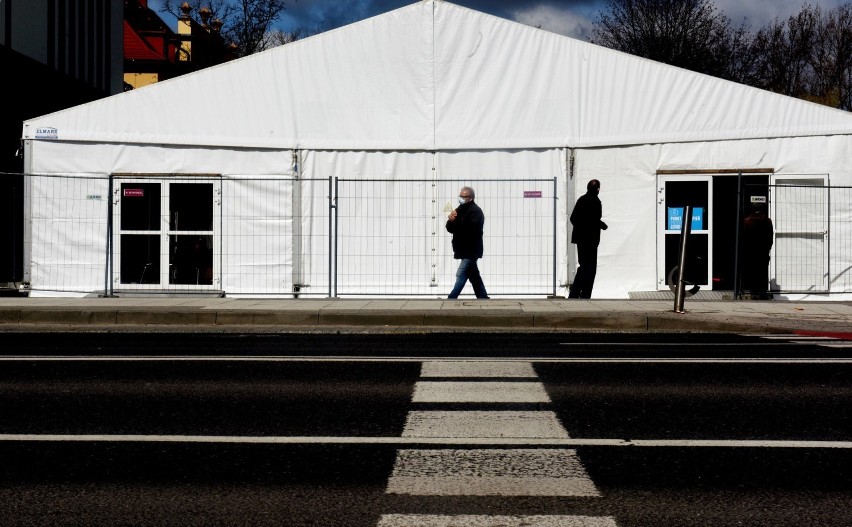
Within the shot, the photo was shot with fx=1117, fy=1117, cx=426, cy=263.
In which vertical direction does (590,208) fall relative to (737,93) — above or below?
below

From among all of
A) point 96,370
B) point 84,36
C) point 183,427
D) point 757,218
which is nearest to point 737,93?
point 757,218

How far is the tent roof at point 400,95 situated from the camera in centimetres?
1983

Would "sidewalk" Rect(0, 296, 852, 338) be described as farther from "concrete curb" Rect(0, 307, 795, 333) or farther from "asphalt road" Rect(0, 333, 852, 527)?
"asphalt road" Rect(0, 333, 852, 527)

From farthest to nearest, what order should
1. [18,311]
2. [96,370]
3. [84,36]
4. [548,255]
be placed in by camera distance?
1. [84,36]
2. [548,255]
3. [18,311]
4. [96,370]

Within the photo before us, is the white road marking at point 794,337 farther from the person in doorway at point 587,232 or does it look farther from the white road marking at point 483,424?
the white road marking at point 483,424

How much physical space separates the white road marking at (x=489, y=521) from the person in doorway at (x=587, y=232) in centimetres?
1330

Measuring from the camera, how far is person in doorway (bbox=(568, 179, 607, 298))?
1758cm

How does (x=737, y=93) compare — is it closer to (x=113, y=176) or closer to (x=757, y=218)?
(x=757, y=218)

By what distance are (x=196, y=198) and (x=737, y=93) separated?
9631 mm

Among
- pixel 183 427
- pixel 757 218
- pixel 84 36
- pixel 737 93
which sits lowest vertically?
pixel 183 427

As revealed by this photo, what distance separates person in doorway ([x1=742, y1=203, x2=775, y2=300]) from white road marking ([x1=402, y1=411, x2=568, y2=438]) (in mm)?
11937

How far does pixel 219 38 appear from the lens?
50.8 metres

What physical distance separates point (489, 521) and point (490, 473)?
0.87m

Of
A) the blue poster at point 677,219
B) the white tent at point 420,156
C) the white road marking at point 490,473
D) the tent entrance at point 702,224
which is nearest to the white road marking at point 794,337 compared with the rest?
the white tent at point 420,156
